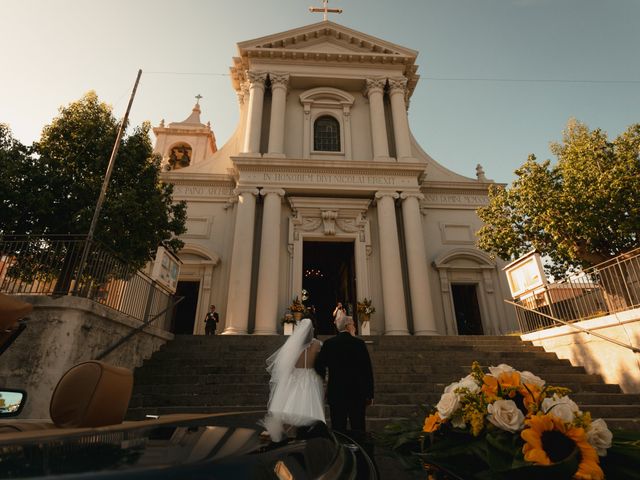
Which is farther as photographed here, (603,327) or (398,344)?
(398,344)

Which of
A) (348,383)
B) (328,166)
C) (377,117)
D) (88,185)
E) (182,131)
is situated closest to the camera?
(348,383)

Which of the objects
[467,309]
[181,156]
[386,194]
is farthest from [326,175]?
[181,156]

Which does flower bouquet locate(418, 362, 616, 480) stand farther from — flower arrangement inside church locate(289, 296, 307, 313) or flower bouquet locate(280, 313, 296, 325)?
flower arrangement inside church locate(289, 296, 307, 313)

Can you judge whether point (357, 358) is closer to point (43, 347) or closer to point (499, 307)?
point (43, 347)

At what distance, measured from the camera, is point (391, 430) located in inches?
75.7

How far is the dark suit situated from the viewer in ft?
13.3

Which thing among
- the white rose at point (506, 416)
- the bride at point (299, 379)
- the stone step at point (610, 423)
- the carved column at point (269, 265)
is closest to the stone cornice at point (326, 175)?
the carved column at point (269, 265)

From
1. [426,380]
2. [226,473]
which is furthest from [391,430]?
[426,380]

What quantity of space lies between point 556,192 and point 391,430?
38.8ft

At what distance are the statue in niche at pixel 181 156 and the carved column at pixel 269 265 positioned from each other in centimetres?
1183

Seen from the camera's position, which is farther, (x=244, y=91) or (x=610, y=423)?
(x=244, y=91)

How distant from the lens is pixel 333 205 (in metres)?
15.4

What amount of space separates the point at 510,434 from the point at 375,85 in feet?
61.1

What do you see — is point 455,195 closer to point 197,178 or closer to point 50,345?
point 197,178
